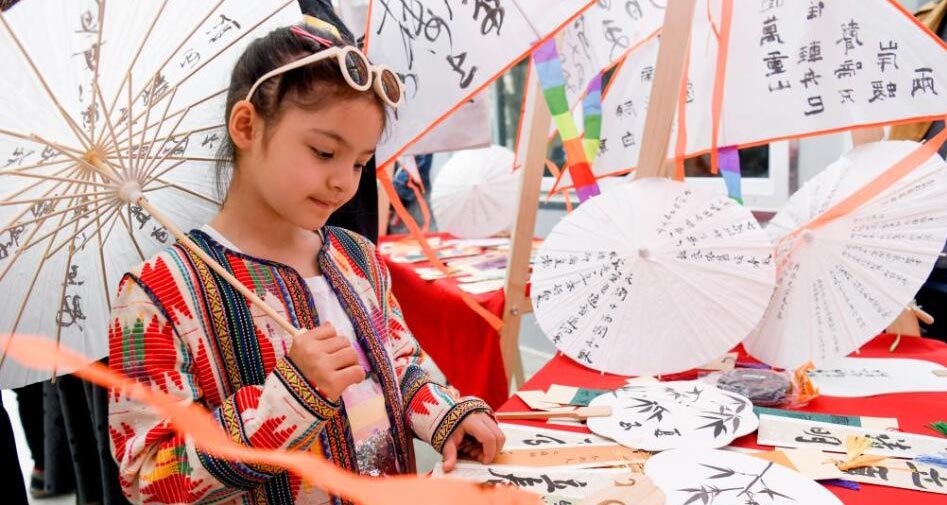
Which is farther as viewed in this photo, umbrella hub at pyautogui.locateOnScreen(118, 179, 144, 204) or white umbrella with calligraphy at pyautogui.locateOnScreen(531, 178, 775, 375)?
white umbrella with calligraphy at pyautogui.locateOnScreen(531, 178, 775, 375)

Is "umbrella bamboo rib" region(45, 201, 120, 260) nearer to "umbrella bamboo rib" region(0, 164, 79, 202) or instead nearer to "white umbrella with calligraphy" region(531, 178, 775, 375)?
"umbrella bamboo rib" region(0, 164, 79, 202)

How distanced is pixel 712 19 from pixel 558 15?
0.39m

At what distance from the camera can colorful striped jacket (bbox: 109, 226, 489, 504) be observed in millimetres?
667

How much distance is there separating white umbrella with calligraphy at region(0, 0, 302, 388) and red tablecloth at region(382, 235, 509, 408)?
112cm

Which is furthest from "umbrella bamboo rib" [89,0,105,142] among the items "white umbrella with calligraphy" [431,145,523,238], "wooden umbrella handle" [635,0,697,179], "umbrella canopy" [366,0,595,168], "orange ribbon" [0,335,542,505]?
"white umbrella with calligraphy" [431,145,523,238]

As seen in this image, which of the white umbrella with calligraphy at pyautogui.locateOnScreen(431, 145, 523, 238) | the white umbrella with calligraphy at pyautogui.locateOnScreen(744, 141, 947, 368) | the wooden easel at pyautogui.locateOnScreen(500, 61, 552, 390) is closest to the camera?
the white umbrella with calligraphy at pyautogui.locateOnScreen(744, 141, 947, 368)

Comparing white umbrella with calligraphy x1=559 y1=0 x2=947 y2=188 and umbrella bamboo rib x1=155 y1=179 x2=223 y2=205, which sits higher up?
white umbrella with calligraphy x1=559 y1=0 x2=947 y2=188

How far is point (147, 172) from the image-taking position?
2.57ft

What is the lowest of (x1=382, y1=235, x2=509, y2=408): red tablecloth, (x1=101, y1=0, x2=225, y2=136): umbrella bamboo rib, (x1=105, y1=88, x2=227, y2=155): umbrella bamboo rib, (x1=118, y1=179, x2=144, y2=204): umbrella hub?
(x1=382, y1=235, x2=509, y2=408): red tablecloth

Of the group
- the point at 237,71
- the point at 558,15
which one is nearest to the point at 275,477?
the point at 237,71

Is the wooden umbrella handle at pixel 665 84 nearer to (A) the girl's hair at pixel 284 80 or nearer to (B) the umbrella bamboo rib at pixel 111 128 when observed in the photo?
(A) the girl's hair at pixel 284 80

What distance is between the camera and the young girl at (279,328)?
67 centimetres

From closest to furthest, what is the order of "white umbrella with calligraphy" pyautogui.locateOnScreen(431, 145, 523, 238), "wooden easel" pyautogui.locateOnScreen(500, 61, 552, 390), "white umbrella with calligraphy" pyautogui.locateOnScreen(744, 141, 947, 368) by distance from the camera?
"white umbrella with calligraphy" pyautogui.locateOnScreen(744, 141, 947, 368)
"wooden easel" pyautogui.locateOnScreen(500, 61, 552, 390)
"white umbrella with calligraphy" pyautogui.locateOnScreen(431, 145, 523, 238)

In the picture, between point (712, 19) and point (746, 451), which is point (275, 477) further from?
point (712, 19)
